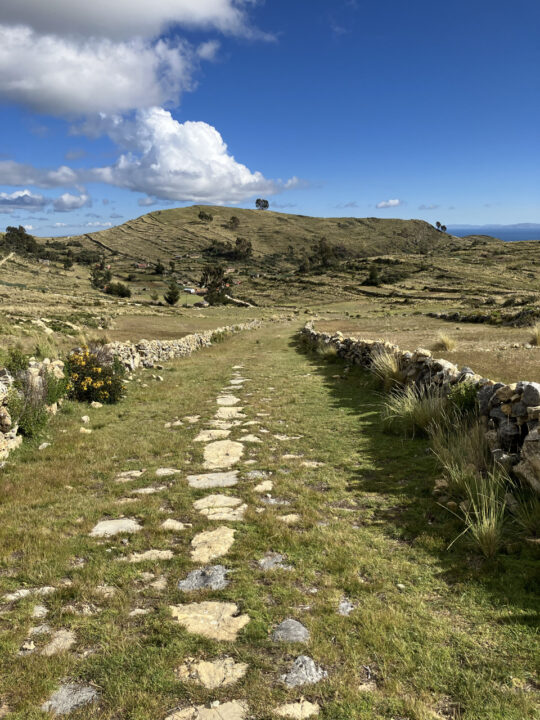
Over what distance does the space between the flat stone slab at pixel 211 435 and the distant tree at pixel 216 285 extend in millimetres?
58111

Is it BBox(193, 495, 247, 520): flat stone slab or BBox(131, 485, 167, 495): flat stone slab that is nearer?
BBox(193, 495, 247, 520): flat stone slab

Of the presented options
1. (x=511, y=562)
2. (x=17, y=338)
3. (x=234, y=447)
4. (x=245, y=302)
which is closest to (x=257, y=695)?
(x=511, y=562)

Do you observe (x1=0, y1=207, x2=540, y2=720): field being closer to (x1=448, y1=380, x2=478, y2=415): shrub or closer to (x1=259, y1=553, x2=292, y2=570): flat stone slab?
(x1=259, y1=553, x2=292, y2=570): flat stone slab

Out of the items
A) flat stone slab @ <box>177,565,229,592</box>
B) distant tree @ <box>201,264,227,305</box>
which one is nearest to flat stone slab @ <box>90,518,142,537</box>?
flat stone slab @ <box>177,565,229,592</box>

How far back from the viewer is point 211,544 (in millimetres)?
3855

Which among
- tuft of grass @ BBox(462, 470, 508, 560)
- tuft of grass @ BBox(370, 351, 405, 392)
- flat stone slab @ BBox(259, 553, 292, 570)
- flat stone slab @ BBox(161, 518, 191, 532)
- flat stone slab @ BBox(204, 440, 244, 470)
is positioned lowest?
flat stone slab @ BBox(204, 440, 244, 470)

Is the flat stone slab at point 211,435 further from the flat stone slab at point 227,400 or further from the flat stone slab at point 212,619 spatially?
the flat stone slab at point 212,619

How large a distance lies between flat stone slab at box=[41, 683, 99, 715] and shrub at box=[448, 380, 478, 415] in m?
5.37

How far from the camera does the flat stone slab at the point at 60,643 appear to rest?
8.50 ft

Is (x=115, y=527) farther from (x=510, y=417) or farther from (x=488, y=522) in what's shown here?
(x=510, y=417)

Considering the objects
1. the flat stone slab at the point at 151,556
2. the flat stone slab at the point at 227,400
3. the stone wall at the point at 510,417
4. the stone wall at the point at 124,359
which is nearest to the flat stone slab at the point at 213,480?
the flat stone slab at the point at 151,556

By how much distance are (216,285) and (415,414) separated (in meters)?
72.9

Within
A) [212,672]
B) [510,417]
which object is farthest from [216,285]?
[212,672]

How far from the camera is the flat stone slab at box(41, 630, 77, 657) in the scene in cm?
259
